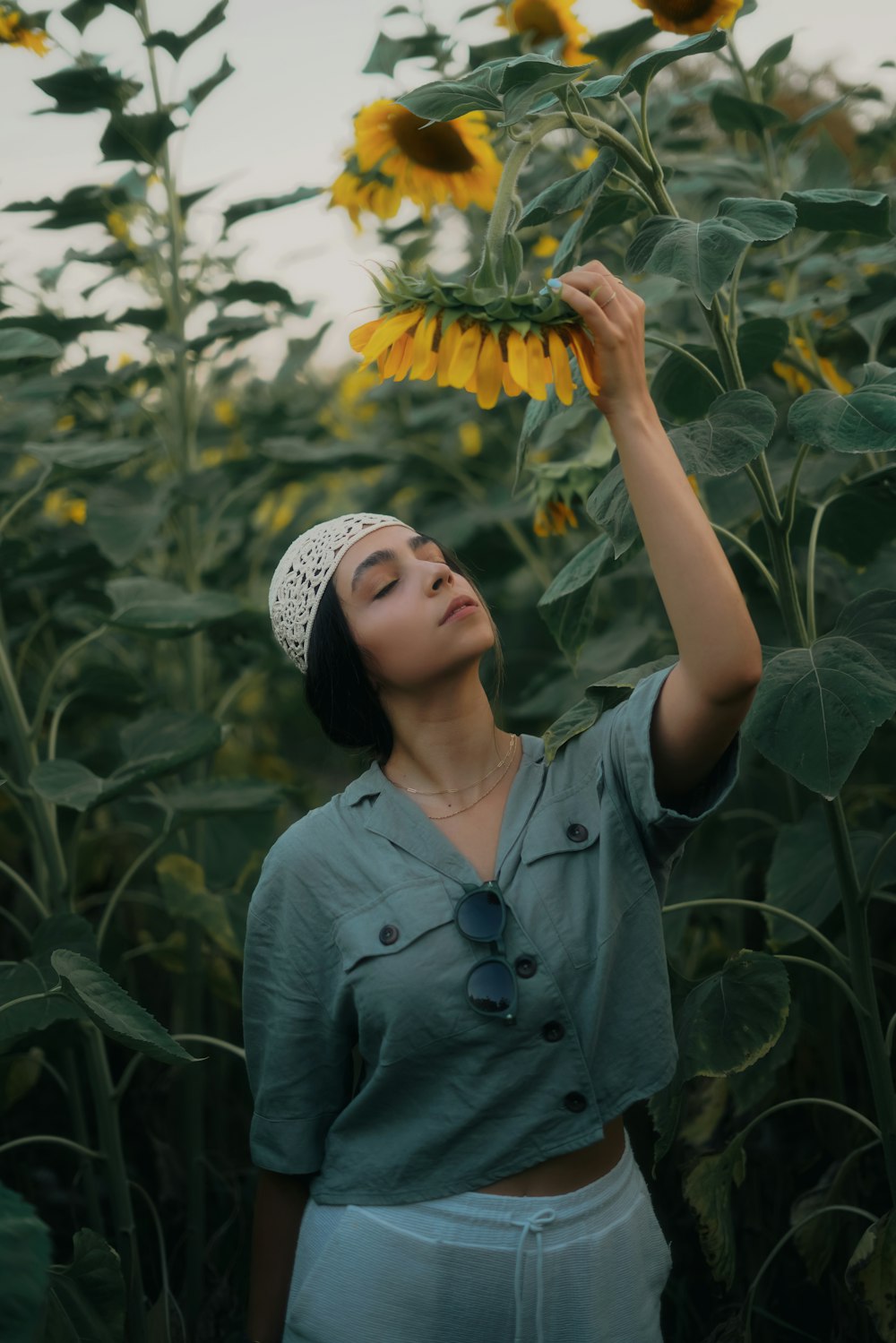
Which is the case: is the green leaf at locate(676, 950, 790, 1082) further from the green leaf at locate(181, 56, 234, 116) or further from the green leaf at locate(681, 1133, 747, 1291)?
the green leaf at locate(181, 56, 234, 116)

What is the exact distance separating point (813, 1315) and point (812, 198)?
4.85 ft

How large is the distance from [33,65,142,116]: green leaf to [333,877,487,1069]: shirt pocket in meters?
1.48

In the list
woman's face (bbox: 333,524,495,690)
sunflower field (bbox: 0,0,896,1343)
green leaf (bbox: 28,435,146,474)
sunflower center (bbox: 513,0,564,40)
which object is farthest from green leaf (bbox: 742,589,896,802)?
sunflower center (bbox: 513,0,564,40)

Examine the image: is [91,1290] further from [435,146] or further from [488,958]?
[435,146]

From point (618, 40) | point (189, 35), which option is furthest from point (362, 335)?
point (189, 35)

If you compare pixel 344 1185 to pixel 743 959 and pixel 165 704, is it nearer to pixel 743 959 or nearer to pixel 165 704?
pixel 743 959

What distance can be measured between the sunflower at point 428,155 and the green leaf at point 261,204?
0.17 meters

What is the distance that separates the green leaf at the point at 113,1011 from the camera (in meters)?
1.19

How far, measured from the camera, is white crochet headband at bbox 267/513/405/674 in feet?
4.33

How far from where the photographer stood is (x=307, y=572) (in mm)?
1339

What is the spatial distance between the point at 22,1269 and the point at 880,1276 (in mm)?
953

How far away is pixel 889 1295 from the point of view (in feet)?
4.59

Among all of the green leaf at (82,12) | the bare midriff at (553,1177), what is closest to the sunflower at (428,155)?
the green leaf at (82,12)

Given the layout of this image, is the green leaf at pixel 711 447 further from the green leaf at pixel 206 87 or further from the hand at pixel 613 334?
the green leaf at pixel 206 87
